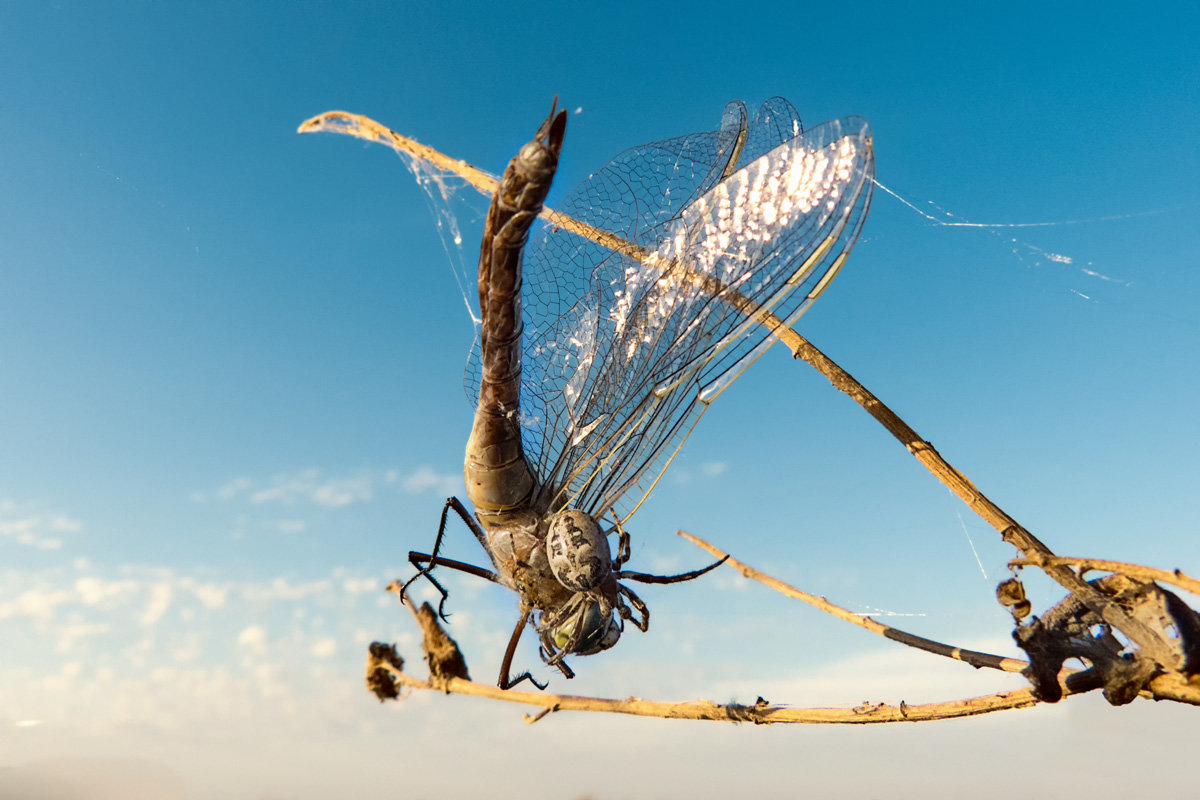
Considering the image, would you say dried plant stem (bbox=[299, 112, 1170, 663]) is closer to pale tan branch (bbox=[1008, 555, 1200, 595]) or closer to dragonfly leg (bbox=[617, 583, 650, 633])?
pale tan branch (bbox=[1008, 555, 1200, 595])

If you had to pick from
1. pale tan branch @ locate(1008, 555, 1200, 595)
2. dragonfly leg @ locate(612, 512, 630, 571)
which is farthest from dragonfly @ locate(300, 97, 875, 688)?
pale tan branch @ locate(1008, 555, 1200, 595)

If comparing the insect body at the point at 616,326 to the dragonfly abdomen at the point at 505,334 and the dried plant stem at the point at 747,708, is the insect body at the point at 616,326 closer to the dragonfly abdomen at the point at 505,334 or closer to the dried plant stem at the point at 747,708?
the dragonfly abdomen at the point at 505,334

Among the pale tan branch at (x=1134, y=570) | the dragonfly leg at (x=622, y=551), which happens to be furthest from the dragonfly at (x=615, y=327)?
the pale tan branch at (x=1134, y=570)

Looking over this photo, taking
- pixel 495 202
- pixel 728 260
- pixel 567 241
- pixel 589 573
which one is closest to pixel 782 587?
pixel 589 573

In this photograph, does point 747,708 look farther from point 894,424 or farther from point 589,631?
point 589,631

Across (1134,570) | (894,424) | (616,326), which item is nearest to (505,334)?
(616,326)

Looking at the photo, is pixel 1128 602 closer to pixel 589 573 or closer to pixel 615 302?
pixel 589 573
